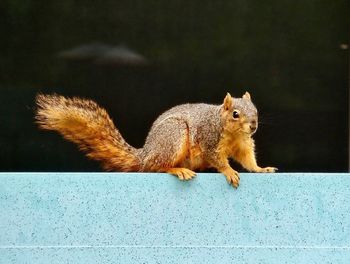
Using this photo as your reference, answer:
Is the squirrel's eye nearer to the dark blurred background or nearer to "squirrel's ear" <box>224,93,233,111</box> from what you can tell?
"squirrel's ear" <box>224,93,233,111</box>

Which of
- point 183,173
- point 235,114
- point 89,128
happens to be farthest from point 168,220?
point 89,128

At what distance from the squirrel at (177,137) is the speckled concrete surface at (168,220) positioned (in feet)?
0.49

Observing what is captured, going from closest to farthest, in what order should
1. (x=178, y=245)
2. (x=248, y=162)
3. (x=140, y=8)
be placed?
1. (x=178, y=245)
2. (x=248, y=162)
3. (x=140, y=8)

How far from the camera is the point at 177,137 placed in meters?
3.89

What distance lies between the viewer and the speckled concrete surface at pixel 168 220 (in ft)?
12.2

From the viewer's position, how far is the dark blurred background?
4.80 m

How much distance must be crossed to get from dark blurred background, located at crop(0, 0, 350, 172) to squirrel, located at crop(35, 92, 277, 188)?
0.65 meters

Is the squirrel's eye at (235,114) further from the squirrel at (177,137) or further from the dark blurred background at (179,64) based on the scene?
the dark blurred background at (179,64)

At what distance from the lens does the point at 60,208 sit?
3.73 meters

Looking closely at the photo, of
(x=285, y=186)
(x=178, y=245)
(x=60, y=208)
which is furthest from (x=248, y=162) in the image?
(x=60, y=208)

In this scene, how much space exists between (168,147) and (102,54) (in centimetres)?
115

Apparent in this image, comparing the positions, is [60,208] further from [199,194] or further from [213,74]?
[213,74]

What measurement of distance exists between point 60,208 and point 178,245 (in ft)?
1.88

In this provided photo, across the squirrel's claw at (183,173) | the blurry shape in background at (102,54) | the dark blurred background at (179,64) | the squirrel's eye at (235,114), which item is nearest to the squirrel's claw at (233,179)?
the squirrel's claw at (183,173)
